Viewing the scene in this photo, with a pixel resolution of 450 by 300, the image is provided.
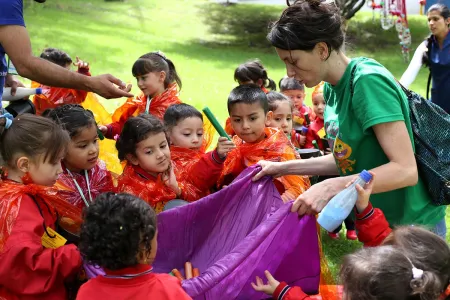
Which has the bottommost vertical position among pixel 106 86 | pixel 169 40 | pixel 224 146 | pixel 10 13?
pixel 169 40

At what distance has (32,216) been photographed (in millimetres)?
2684

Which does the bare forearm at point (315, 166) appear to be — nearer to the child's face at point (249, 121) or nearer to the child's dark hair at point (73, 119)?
the child's face at point (249, 121)

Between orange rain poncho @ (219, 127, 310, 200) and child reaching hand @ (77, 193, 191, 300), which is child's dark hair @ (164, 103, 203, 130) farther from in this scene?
child reaching hand @ (77, 193, 191, 300)

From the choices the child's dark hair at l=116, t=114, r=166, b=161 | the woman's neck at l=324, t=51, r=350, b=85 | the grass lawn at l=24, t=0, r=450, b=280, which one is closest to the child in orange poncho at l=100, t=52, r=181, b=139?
the child's dark hair at l=116, t=114, r=166, b=161

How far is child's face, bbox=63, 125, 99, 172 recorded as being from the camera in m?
3.34

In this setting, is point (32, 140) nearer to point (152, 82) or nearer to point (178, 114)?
point (178, 114)

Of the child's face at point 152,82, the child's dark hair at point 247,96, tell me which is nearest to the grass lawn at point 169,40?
the child's face at point 152,82

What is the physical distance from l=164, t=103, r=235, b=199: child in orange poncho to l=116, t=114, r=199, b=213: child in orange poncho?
9.0 inches

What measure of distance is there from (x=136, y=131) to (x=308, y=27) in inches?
51.5

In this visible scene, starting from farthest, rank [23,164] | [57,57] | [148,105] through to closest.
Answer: [57,57] < [148,105] < [23,164]

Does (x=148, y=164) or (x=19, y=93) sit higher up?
(x=148, y=164)

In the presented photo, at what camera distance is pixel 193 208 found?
126 inches

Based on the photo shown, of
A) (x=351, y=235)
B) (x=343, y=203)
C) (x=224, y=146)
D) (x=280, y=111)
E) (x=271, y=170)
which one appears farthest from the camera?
(x=351, y=235)

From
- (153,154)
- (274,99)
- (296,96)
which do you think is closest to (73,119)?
(153,154)
